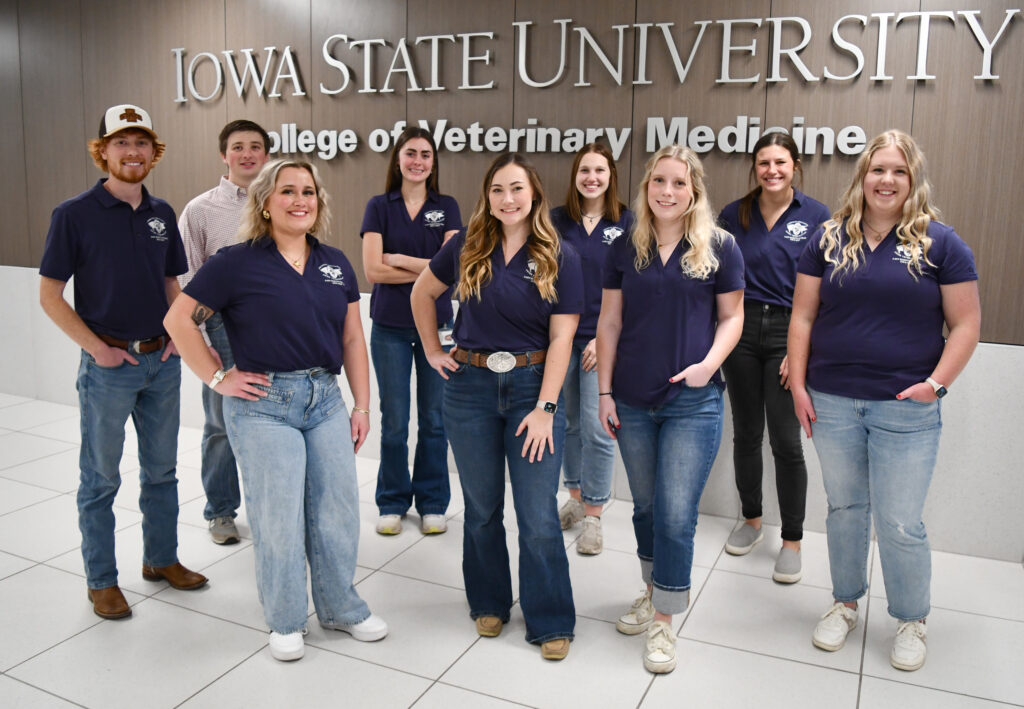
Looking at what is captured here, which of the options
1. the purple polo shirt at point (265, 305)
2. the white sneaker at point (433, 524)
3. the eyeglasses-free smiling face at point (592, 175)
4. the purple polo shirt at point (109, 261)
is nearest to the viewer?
the purple polo shirt at point (265, 305)

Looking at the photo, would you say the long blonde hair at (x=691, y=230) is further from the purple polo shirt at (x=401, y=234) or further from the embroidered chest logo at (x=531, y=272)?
the purple polo shirt at (x=401, y=234)

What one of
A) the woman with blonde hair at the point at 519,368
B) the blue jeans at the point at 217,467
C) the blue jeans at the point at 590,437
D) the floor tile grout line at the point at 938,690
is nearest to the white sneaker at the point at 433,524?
the blue jeans at the point at 590,437

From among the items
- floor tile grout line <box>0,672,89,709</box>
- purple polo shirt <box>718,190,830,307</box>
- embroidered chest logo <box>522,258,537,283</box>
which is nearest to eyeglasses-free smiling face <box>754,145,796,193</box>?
purple polo shirt <box>718,190,830,307</box>

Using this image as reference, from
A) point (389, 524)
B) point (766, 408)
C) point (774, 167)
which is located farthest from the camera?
point (389, 524)

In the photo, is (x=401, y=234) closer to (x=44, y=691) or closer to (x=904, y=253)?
(x=904, y=253)

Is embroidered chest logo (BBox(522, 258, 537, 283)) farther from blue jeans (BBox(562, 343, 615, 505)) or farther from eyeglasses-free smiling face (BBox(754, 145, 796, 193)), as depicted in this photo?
eyeglasses-free smiling face (BBox(754, 145, 796, 193))

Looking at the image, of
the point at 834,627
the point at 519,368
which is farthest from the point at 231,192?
the point at 834,627

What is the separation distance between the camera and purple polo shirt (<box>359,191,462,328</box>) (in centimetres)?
389

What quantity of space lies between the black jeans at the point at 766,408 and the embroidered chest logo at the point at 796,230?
0.28 meters

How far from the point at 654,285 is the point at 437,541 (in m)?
1.78

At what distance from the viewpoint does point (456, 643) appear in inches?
119

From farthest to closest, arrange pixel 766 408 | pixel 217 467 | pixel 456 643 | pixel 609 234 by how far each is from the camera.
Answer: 1. pixel 217 467
2. pixel 609 234
3. pixel 766 408
4. pixel 456 643

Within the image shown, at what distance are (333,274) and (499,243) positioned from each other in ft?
1.84

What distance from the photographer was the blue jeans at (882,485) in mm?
2758
